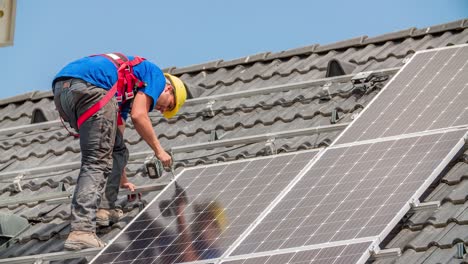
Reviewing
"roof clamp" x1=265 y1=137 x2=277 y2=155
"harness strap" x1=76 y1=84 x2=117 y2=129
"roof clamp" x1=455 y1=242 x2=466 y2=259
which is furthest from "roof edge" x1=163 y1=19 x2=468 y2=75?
"roof clamp" x1=455 y1=242 x2=466 y2=259

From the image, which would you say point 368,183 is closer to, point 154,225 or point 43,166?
point 154,225

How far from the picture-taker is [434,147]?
12305mm

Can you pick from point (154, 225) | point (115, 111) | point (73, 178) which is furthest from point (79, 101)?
point (73, 178)

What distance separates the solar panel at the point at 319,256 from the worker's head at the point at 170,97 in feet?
8.05

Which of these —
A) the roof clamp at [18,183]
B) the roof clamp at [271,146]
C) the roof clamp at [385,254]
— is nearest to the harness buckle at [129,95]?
the roof clamp at [271,146]

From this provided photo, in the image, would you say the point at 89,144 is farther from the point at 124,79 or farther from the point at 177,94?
the point at 177,94

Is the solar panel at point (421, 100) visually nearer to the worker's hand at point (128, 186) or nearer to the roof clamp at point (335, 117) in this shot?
the roof clamp at point (335, 117)

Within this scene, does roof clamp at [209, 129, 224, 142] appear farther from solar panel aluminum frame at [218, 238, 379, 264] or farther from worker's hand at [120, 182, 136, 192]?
solar panel aluminum frame at [218, 238, 379, 264]

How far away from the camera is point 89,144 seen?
12.7 metres

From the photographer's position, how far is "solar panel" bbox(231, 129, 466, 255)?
37.6 ft

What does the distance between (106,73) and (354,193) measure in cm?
259

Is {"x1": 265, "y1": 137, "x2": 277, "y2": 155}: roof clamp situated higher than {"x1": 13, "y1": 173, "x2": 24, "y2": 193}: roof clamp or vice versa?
{"x1": 265, "y1": 137, "x2": 277, "y2": 155}: roof clamp

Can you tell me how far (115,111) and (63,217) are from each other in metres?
1.56

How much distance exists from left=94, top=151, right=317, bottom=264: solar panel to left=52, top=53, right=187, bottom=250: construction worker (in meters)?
0.34
